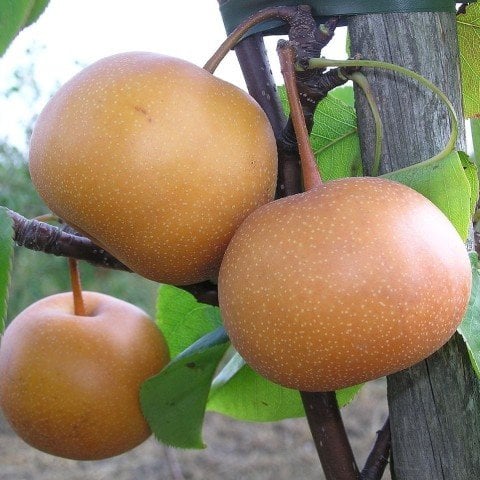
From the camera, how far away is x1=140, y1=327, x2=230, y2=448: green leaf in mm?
636

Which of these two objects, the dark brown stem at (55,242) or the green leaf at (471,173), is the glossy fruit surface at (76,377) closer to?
the dark brown stem at (55,242)

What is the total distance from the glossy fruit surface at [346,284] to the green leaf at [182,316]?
1.01ft

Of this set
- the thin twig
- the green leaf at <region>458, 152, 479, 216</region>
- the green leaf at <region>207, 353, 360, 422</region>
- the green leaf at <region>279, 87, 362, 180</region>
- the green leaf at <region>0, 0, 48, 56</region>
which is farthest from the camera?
the thin twig

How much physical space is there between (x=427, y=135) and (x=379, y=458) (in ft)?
0.85

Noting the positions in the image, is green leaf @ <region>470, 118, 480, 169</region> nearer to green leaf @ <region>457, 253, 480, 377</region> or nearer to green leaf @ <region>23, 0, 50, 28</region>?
green leaf @ <region>457, 253, 480, 377</region>

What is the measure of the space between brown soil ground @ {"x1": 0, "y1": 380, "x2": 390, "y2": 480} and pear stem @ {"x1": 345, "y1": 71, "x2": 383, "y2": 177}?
2009 mm

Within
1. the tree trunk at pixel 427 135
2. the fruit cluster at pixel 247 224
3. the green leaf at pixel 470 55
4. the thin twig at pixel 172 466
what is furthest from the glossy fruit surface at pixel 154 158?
the thin twig at pixel 172 466

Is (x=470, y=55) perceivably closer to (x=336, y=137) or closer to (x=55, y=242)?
(x=336, y=137)

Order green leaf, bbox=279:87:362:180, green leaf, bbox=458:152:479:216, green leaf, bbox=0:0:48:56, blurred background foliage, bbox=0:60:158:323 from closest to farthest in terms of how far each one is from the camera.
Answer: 1. green leaf, bbox=0:0:48:56
2. green leaf, bbox=458:152:479:216
3. green leaf, bbox=279:87:362:180
4. blurred background foliage, bbox=0:60:158:323

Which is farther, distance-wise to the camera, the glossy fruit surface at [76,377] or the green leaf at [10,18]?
the glossy fruit surface at [76,377]

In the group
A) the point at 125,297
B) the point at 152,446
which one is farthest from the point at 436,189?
the point at 152,446

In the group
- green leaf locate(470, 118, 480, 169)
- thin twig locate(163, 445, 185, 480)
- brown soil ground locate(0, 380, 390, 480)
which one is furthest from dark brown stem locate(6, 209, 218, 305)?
brown soil ground locate(0, 380, 390, 480)

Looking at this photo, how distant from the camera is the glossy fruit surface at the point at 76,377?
67 cm

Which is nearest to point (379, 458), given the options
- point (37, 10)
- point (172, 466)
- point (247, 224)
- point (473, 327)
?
point (473, 327)
